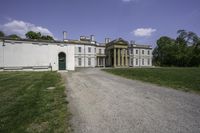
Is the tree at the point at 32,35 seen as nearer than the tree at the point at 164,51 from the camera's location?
Yes

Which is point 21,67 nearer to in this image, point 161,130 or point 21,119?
point 21,119

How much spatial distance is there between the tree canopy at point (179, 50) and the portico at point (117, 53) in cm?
2155

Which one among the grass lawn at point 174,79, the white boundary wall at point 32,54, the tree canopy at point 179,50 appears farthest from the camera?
the tree canopy at point 179,50

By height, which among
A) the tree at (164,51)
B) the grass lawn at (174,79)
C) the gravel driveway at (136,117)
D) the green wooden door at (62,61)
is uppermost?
the tree at (164,51)

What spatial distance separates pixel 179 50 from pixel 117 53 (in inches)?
1047

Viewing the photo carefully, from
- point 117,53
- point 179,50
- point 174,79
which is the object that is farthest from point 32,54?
point 179,50

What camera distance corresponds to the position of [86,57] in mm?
43469

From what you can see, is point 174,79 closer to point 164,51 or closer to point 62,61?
point 62,61

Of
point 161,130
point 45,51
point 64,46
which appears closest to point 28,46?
point 45,51

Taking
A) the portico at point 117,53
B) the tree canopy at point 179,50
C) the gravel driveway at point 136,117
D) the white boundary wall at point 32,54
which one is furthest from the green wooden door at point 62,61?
the tree canopy at point 179,50

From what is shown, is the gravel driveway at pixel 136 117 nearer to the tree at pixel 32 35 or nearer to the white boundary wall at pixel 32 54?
the white boundary wall at pixel 32 54

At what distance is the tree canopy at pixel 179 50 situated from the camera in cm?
5438

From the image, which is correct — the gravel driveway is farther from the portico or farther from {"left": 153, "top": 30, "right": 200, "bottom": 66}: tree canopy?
{"left": 153, "top": 30, "right": 200, "bottom": 66}: tree canopy

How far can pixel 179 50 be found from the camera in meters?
55.8
